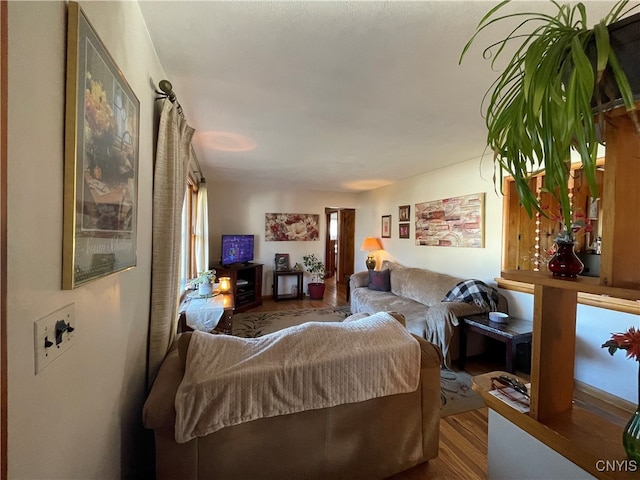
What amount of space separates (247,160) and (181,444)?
3.09 metres

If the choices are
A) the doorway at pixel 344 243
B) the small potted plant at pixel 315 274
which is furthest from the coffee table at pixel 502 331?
the doorway at pixel 344 243

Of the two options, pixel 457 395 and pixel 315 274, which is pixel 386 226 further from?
pixel 457 395

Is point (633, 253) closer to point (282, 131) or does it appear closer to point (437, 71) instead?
point (437, 71)

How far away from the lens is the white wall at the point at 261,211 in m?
5.12

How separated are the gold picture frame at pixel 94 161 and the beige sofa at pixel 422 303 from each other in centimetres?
274

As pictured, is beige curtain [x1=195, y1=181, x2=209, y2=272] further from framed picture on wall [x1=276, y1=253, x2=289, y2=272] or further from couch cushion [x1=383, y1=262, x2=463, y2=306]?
couch cushion [x1=383, y1=262, x2=463, y2=306]

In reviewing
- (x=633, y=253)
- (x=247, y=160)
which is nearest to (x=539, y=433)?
(x=633, y=253)

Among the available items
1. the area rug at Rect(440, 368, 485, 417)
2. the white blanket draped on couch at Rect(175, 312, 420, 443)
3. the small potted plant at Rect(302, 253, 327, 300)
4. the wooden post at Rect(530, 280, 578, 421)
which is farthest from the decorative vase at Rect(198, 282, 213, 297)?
the wooden post at Rect(530, 280, 578, 421)

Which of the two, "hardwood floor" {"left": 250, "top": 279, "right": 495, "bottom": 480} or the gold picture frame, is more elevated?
the gold picture frame

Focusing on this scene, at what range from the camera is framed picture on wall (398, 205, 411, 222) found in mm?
4557

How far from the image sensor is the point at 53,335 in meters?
0.65

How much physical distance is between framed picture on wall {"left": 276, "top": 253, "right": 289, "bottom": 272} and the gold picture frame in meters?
4.35

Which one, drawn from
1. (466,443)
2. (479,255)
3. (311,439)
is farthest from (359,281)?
(311,439)

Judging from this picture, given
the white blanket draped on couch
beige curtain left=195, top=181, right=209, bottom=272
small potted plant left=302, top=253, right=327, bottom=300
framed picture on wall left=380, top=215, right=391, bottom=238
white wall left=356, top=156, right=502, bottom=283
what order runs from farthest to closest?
small potted plant left=302, top=253, right=327, bottom=300
framed picture on wall left=380, top=215, right=391, bottom=238
beige curtain left=195, top=181, right=209, bottom=272
white wall left=356, top=156, right=502, bottom=283
the white blanket draped on couch
